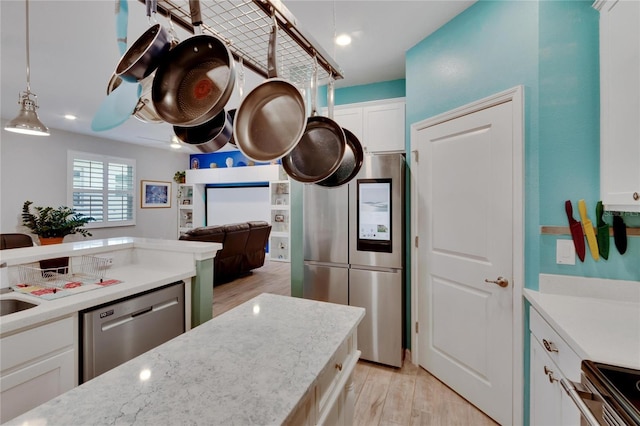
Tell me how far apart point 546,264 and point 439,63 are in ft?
5.54

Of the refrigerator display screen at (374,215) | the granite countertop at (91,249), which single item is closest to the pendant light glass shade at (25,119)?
the granite countertop at (91,249)

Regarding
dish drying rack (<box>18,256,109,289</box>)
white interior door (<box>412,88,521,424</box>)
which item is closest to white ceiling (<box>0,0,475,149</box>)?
white interior door (<box>412,88,521,424</box>)

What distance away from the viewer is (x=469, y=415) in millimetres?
1874

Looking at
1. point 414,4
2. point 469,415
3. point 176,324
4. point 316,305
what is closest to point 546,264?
point 469,415

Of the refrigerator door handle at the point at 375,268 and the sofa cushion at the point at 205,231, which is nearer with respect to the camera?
the refrigerator door handle at the point at 375,268

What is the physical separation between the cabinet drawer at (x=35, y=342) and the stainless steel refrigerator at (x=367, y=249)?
5.86 feet

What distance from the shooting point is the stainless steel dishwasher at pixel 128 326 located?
141 cm

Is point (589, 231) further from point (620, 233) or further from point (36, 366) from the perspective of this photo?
point (36, 366)

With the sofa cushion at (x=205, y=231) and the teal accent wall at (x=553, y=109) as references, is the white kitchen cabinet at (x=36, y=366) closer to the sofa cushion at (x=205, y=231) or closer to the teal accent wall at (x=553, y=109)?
the teal accent wall at (x=553, y=109)

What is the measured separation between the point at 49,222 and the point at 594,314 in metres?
6.98

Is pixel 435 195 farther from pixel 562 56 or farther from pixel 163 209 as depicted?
pixel 163 209

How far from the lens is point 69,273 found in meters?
1.87

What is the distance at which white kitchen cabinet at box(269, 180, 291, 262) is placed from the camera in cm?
626

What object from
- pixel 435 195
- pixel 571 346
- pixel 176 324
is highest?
pixel 435 195
